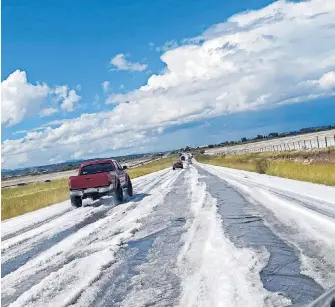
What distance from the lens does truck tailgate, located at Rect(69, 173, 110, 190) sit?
20.1 metres

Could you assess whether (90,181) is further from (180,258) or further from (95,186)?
(180,258)

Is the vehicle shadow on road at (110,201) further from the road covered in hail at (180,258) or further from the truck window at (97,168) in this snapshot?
the road covered in hail at (180,258)

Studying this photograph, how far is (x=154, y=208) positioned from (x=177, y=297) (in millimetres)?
10213

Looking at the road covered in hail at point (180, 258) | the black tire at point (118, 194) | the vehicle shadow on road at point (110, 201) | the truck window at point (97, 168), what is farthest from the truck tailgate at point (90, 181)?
the road covered in hail at point (180, 258)

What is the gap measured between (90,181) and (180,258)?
1301 cm

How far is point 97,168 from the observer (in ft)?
72.5

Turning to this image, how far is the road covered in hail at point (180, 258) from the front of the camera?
5.78 meters

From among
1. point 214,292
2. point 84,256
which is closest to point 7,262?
point 84,256

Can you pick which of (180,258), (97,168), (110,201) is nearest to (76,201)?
(110,201)

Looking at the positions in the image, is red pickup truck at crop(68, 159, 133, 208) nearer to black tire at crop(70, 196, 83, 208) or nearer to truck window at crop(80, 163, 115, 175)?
black tire at crop(70, 196, 83, 208)

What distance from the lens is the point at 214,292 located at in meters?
5.61

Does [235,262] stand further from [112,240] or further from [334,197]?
[334,197]

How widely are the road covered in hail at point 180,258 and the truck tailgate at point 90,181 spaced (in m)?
5.94

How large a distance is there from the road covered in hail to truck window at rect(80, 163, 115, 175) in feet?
25.4
